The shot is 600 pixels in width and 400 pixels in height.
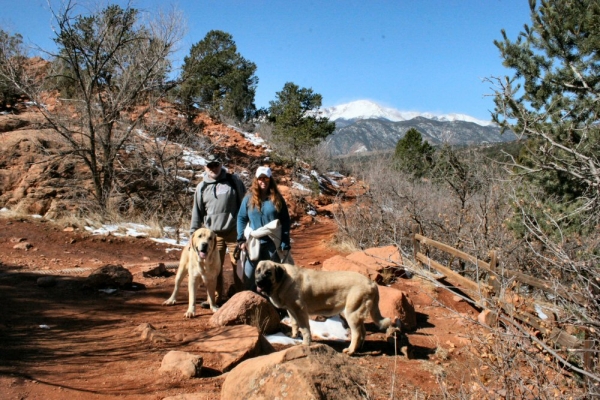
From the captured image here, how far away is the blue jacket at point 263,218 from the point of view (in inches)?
212

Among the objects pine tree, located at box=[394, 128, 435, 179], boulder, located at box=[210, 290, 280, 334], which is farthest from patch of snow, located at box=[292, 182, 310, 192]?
boulder, located at box=[210, 290, 280, 334]

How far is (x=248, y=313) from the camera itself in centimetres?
513

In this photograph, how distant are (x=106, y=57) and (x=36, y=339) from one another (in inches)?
446

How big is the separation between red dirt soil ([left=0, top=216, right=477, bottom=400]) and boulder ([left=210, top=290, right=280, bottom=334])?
12.5 inches

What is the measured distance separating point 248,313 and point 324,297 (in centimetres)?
87

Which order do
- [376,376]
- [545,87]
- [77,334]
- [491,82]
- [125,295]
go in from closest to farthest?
[376,376]
[491,82]
[77,334]
[125,295]
[545,87]

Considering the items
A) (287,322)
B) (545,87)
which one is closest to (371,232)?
(545,87)

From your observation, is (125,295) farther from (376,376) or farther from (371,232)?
(371,232)

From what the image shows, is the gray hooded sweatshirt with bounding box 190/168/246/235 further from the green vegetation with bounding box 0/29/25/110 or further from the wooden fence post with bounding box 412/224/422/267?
the green vegetation with bounding box 0/29/25/110

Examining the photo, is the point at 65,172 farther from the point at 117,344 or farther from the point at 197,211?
the point at 117,344

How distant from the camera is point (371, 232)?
1228 centimetres

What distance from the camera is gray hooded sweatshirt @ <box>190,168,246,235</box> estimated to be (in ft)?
19.4

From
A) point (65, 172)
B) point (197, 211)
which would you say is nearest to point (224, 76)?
point (65, 172)

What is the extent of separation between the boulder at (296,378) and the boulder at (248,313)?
5.35 feet
